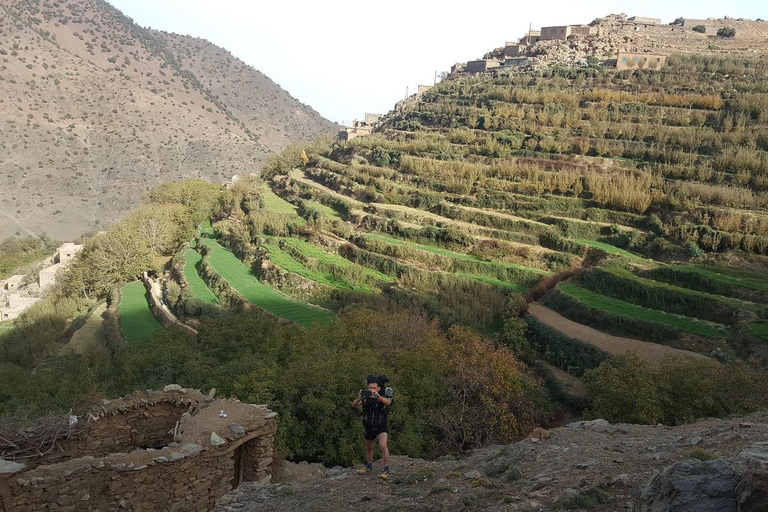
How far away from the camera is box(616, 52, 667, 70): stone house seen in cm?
3884

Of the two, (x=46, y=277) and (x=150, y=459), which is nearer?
(x=150, y=459)

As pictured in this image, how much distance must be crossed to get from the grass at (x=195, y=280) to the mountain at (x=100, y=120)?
3213 cm

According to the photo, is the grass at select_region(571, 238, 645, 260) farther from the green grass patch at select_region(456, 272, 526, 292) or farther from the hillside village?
the green grass patch at select_region(456, 272, 526, 292)

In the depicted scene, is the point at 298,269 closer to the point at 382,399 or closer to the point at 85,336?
the point at 85,336

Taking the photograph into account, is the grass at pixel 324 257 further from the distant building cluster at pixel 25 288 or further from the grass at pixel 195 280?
the distant building cluster at pixel 25 288

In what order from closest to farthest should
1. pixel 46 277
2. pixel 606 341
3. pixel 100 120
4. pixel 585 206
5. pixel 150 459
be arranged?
pixel 150 459 → pixel 606 341 → pixel 585 206 → pixel 46 277 → pixel 100 120

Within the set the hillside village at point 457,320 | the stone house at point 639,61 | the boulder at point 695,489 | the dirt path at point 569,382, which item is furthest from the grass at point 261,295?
the stone house at point 639,61

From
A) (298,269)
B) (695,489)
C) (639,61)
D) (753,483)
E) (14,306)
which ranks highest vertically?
(639,61)

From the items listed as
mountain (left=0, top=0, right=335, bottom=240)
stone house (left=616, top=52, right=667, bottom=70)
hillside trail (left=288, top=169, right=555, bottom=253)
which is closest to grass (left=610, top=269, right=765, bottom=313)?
hillside trail (left=288, top=169, right=555, bottom=253)

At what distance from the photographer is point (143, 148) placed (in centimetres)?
6812

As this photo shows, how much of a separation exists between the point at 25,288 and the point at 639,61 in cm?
4531

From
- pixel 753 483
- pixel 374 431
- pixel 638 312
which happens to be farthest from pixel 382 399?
Answer: pixel 638 312

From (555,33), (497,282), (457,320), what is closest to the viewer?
(457,320)

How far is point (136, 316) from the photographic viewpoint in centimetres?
2409
